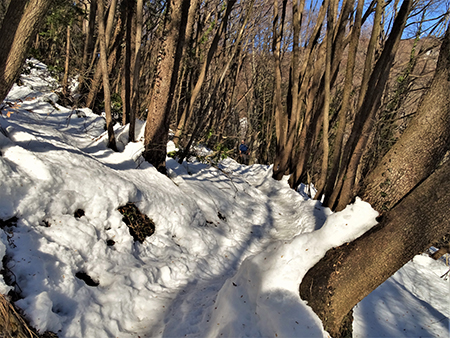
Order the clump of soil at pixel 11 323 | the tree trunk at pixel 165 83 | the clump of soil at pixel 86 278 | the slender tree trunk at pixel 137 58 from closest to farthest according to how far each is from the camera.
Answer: the clump of soil at pixel 11 323 → the clump of soil at pixel 86 278 → the slender tree trunk at pixel 137 58 → the tree trunk at pixel 165 83

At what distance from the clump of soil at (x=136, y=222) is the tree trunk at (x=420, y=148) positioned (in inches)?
119

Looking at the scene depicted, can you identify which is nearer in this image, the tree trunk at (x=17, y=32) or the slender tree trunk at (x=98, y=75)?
the tree trunk at (x=17, y=32)

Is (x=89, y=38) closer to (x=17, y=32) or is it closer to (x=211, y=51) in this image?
(x=211, y=51)

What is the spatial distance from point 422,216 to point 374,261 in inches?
22.1

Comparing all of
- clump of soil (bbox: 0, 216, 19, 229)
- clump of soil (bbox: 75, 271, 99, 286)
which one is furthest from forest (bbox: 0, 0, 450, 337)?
clump of soil (bbox: 75, 271, 99, 286)

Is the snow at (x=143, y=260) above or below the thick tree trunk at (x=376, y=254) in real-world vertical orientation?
below

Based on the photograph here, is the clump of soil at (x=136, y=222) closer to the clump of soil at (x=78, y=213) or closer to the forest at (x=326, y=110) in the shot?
the clump of soil at (x=78, y=213)

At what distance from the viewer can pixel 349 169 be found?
5.46 metres

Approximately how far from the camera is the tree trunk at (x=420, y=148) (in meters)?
2.71

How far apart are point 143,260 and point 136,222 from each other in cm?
60

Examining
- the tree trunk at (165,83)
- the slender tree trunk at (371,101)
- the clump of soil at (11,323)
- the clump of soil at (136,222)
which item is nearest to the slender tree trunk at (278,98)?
the slender tree trunk at (371,101)

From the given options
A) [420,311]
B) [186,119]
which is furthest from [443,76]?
[186,119]

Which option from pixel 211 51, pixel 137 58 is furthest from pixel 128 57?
pixel 211 51

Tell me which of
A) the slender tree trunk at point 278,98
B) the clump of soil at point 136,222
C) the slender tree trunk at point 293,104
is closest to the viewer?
the clump of soil at point 136,222
